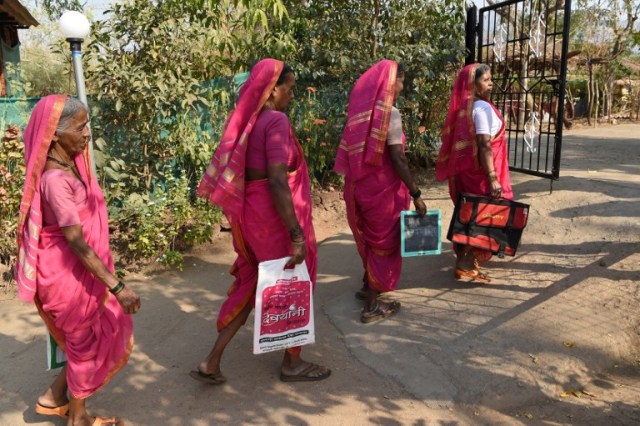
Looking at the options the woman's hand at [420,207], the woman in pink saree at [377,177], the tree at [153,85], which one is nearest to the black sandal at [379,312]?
the woman in pink saree at [377,177]

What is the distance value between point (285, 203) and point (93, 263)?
0.96m

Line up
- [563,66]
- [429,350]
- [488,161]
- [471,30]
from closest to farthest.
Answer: [429,350] → [488,161] → [563,66] → [471,30]

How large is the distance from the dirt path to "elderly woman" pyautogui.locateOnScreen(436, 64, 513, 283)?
0.28 metres

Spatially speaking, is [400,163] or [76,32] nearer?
[400,163]

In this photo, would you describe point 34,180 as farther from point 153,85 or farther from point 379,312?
point 153,85

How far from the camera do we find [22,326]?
4012mm

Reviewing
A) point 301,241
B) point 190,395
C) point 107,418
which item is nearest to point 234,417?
point 190,395

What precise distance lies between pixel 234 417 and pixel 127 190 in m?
3.79

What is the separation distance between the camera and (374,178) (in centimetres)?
360

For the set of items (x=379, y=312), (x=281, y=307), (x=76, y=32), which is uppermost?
(x=76, y=32)

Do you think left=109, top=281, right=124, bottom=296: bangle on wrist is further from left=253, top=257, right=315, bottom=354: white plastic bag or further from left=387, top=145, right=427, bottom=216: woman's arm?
left=387, top=145, right=427, bottom=216: woman's arm

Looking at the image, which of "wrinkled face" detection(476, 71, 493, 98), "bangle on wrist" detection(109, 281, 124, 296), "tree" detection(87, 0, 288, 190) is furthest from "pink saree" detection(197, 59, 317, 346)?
"tree" detection(87, 0, 288, 190)

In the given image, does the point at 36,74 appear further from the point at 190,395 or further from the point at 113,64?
the point at 190,395

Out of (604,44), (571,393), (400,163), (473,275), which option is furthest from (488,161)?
(604,44)
